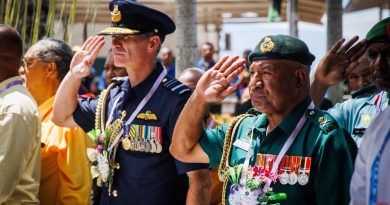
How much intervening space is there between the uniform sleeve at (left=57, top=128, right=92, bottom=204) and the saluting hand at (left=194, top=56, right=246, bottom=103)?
166 centimetres

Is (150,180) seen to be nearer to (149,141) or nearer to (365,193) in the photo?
(149,141)

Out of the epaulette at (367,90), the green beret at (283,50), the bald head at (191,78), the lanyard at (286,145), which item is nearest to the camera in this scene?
the lanyard at (286,145)

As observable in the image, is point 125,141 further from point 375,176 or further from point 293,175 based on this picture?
point 375,176

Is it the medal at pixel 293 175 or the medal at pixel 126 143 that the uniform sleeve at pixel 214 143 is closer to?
the medal at pixel 293 175

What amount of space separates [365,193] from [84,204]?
9.79 ft

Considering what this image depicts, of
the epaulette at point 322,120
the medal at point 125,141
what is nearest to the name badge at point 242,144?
the epaulette at point 322,120

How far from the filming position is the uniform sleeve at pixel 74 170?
481cm

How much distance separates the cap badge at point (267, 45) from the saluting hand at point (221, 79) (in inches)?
5.0

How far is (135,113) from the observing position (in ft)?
14.0

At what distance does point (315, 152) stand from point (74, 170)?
2212 millimetres

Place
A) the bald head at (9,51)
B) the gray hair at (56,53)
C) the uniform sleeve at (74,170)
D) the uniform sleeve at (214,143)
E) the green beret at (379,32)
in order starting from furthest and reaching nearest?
the gray hair at (56,53) < the uniform sleeve at (74,170) < the bald head at (9,51) < the uniform sleeve at (214,143) < the green beret at (379,32)

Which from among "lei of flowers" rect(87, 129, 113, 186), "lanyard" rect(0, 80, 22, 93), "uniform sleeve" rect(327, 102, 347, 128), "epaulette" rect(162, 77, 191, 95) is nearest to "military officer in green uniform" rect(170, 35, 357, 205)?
"epaulette" rect(162, 77, 191, 95)

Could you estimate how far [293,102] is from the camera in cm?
336

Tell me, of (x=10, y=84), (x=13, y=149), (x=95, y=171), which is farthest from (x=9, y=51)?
(x=95, y=171)
